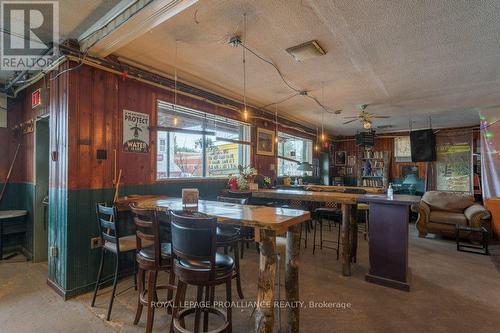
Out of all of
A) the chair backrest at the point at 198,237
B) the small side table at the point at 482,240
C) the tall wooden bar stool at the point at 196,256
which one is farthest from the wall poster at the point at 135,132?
the small side table at the point at 482,240

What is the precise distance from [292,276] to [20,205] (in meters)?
4.32

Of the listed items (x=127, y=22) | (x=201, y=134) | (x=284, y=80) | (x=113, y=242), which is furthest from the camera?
(x=201, y=134)

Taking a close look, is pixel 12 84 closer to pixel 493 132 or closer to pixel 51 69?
pixel 51 69

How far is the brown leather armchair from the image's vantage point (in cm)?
457

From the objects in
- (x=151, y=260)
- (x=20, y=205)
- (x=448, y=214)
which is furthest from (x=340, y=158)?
(x=20, y=205)

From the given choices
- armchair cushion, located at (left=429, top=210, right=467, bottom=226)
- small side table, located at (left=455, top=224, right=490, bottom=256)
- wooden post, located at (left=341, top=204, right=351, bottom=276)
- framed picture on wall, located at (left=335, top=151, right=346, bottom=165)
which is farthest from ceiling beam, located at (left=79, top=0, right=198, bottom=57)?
framed picture on wall, located at (left=335, top=151, right=346, bottom=165)

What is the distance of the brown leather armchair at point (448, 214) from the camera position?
4574 millimetres

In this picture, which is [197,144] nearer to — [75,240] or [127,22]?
[75,240]

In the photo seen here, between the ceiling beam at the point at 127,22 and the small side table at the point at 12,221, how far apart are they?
8.75 feet

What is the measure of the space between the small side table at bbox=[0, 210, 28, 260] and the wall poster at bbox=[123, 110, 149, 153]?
208 centimetres

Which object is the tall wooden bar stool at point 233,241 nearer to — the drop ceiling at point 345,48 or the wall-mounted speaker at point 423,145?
the drop ceiling at point 345,48

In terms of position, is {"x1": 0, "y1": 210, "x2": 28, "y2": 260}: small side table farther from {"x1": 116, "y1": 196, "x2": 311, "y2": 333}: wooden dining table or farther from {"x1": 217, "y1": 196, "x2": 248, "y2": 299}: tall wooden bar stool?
{"x1": 116, "y1": 196, "x2": 311, "y2": 333}: wooden dining table

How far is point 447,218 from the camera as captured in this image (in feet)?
16.1

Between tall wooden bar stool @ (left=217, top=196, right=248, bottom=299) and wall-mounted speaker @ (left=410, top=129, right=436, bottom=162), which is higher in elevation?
wall-mounted speaker @ (left=410, top=129, right=436, bottom=162)
